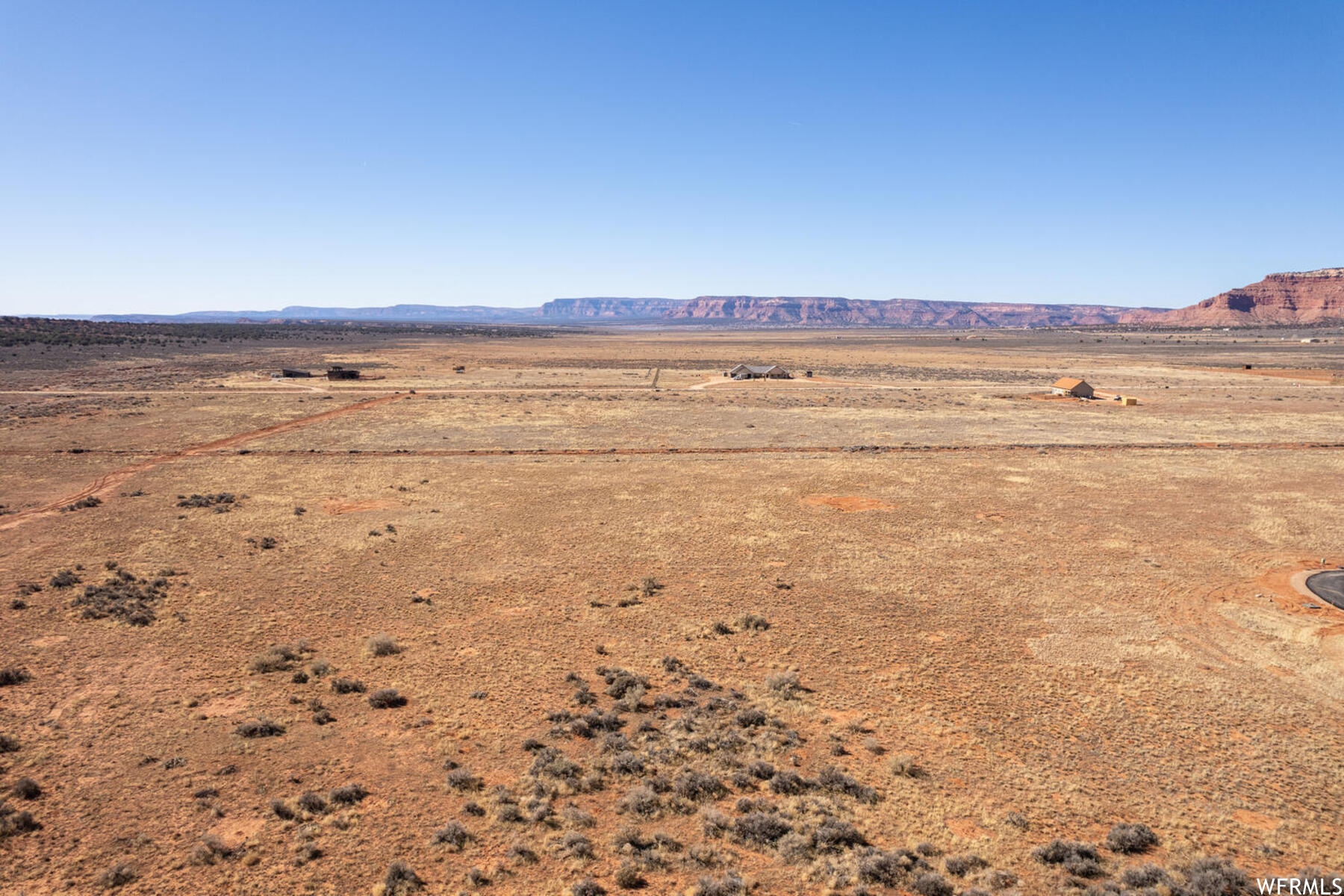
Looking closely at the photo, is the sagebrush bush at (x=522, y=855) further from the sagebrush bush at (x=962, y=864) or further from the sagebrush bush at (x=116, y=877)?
the sagebrush bush at (x=962, y=864)

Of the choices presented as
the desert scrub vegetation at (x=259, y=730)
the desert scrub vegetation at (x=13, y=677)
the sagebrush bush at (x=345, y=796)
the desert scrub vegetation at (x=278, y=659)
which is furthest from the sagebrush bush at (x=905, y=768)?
the desert scrub vegetation at (x=13, y=677)

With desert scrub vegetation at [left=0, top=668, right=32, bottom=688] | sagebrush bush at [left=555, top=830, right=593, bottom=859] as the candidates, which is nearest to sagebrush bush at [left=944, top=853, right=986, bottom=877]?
sagebrush bush at [left=555, top=830, right=593, bottom=859]

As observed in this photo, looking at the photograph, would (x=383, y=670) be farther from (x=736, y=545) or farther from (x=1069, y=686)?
(x=1069, y=686)

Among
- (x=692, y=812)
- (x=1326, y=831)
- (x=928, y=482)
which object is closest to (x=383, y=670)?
(x=692, y=812)

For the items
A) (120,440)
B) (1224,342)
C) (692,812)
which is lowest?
(692,812)

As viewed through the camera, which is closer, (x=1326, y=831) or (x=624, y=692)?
(x=1326, y=831)

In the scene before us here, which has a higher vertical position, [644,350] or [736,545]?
[644,350]
